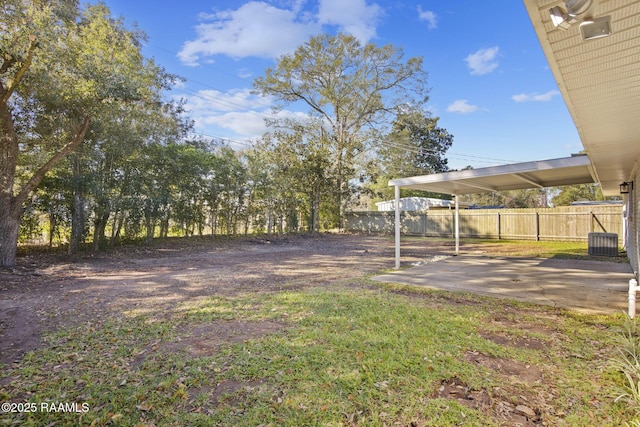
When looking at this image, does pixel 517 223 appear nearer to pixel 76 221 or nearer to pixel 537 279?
pixel 537 279

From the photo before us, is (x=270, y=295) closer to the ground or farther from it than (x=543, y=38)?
closer to the ground

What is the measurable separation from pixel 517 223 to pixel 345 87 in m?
12.6

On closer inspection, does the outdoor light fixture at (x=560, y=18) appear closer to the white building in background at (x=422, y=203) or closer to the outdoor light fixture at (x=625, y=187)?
the outdoor light fixture at (x=625, y=187)

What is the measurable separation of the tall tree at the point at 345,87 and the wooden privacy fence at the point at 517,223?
456cm

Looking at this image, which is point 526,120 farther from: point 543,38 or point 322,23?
point 543,38

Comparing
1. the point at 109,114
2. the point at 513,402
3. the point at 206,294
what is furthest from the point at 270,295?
the point at 109,114

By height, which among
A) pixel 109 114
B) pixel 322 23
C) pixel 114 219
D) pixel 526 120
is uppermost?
pixel 322 23

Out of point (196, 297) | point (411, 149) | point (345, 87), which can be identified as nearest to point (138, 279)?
point (196, 297)

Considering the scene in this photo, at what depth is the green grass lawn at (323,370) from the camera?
194cm

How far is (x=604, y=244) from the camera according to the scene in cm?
868

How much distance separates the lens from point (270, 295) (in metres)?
4.80

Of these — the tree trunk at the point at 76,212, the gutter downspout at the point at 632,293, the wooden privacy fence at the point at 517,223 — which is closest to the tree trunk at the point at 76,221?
the tree trunk at the point at 76,212

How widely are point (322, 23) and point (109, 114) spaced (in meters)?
14.6

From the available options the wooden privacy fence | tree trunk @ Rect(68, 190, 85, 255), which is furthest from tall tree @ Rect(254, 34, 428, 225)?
tree trunk @ Rect(68, 190, 85, 255)
